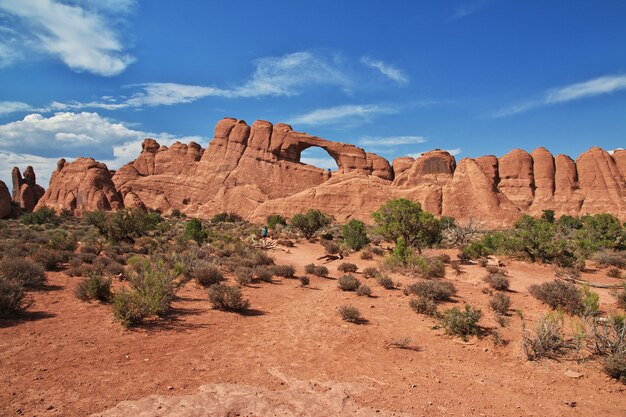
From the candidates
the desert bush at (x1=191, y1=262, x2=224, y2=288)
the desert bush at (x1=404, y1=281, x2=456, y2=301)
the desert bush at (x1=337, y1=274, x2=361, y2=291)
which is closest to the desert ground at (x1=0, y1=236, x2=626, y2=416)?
the desert bush at (x1=404, y1=281, x2=456, y2=301)

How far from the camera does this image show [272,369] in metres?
5.41

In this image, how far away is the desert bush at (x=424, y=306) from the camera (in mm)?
8773

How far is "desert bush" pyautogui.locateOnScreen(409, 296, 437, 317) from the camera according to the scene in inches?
345

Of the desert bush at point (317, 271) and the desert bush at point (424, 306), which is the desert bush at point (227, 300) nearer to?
the desert bush at point (424, 306)

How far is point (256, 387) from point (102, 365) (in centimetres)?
235

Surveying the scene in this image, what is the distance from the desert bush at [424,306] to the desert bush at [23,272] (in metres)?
9.78

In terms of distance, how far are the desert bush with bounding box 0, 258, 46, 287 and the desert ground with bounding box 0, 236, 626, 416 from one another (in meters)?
0.79

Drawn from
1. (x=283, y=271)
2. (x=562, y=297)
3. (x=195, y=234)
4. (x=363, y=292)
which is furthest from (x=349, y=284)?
(x=195, y=234)

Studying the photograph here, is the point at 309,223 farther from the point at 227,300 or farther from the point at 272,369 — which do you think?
the point at 272,369

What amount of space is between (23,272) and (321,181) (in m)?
55.0

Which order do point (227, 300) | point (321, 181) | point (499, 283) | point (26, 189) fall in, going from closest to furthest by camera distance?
point (227, 300)
point (499, 283)
point (26, 189)
point (321, 181)

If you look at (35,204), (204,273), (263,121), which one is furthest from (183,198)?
(204,273)

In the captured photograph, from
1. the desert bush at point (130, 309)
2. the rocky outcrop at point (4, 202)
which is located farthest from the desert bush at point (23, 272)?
the rocky outcrop at point (4, 202)

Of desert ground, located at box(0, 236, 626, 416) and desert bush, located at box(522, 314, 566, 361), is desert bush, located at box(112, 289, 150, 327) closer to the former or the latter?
desert ground, located at box(0, 236, 626, 416)
